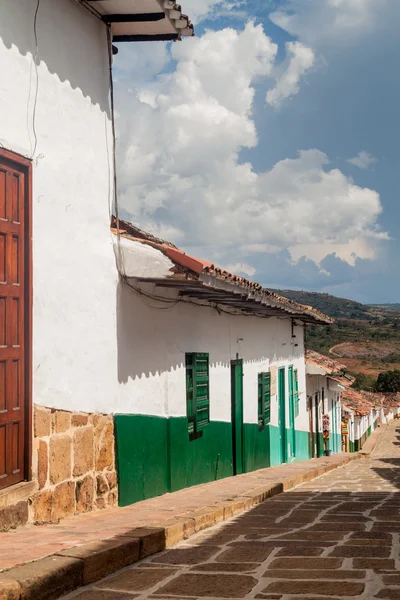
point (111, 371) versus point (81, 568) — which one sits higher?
point (111, 371)

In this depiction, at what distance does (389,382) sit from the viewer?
67875 millimetres

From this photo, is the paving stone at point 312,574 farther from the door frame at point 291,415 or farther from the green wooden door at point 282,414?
the door frame at point 291,415

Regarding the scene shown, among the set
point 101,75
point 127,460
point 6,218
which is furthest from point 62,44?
point 127,460

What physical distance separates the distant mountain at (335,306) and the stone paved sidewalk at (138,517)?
10709 cm

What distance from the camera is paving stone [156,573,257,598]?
4371 millimetres

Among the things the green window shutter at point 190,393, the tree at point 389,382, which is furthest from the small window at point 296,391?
the tree at point 389,382

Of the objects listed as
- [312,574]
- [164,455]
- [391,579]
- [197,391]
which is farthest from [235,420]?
[391,579]

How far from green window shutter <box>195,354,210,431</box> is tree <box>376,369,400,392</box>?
196 feet

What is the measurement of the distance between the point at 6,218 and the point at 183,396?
14.0 feet

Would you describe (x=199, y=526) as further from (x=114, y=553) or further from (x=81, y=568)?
(x=81, y=568)

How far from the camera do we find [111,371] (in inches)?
297

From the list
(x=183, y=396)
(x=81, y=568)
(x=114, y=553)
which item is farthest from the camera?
(x=183, y=396)

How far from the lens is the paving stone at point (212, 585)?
4371 millimetres

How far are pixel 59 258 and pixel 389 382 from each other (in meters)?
64.3
